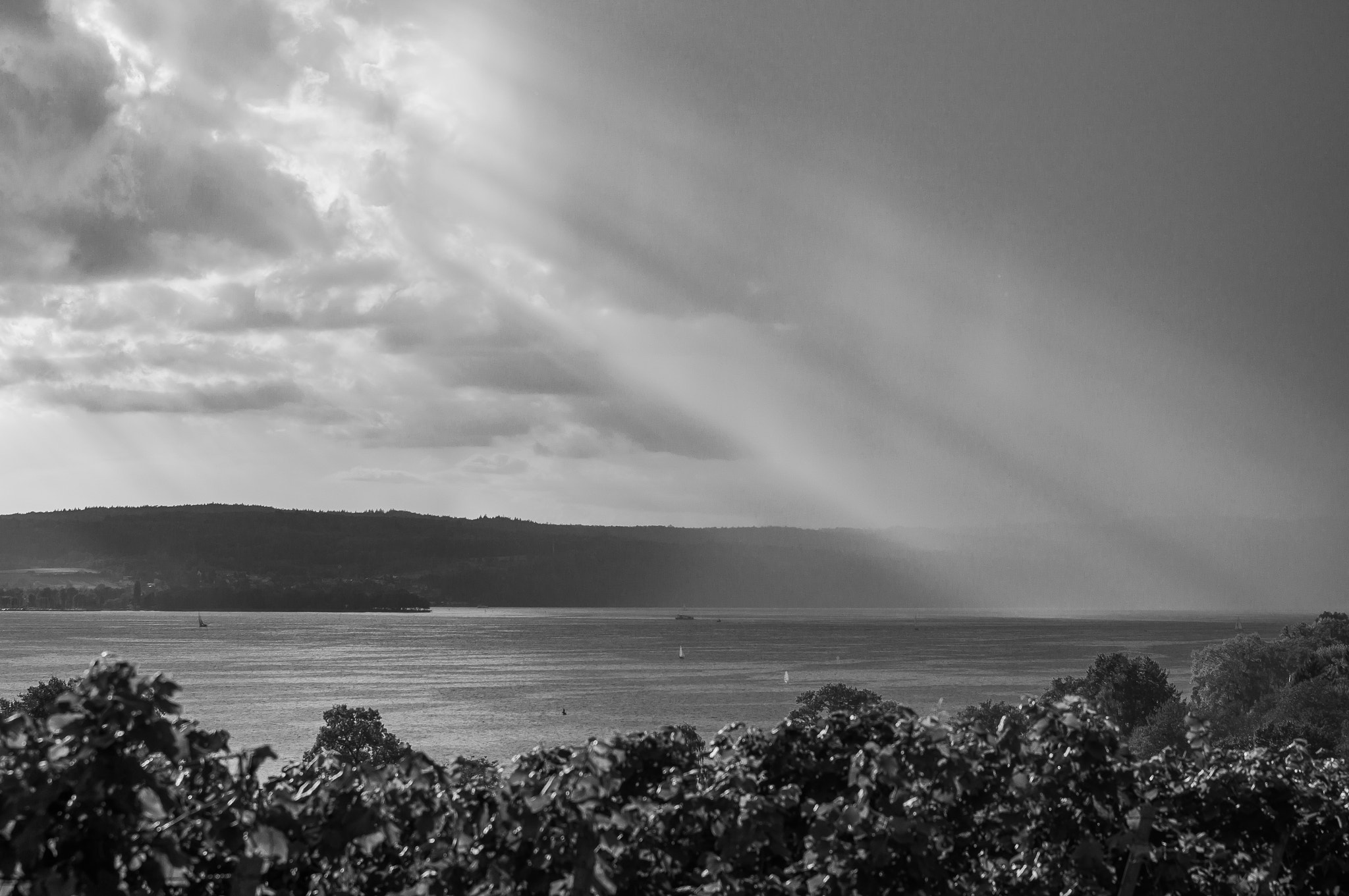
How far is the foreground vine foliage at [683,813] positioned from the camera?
4.53 m

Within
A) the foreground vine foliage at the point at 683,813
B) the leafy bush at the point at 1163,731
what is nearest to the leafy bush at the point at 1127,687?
the leafy bush at the point at 1163,731

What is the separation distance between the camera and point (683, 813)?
6.15 meters

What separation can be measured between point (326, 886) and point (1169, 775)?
4.83 metres

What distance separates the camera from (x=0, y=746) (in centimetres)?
455

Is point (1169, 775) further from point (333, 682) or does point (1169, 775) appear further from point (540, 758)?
point (333, 682)

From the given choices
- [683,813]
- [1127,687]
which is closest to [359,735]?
[683,813]

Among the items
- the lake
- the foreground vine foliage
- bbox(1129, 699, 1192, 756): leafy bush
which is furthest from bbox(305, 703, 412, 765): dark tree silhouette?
the foreground vine foliage

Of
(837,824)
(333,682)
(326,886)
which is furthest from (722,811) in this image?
(333,682)

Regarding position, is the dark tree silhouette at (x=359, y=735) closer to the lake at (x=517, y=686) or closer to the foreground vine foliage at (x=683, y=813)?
the lake at (x=517, y=686)

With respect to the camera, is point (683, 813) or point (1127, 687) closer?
point (683, 813)

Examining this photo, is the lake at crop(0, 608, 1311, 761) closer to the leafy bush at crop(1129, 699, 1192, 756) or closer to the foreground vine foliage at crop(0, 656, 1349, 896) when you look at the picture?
the leafy bush at crop(1129, 699, 1192, 756)

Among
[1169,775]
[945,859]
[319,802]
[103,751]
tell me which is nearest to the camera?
[103,751]

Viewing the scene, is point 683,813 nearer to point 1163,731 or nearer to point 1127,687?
point 1163,731

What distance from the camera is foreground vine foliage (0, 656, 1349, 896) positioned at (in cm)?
453
